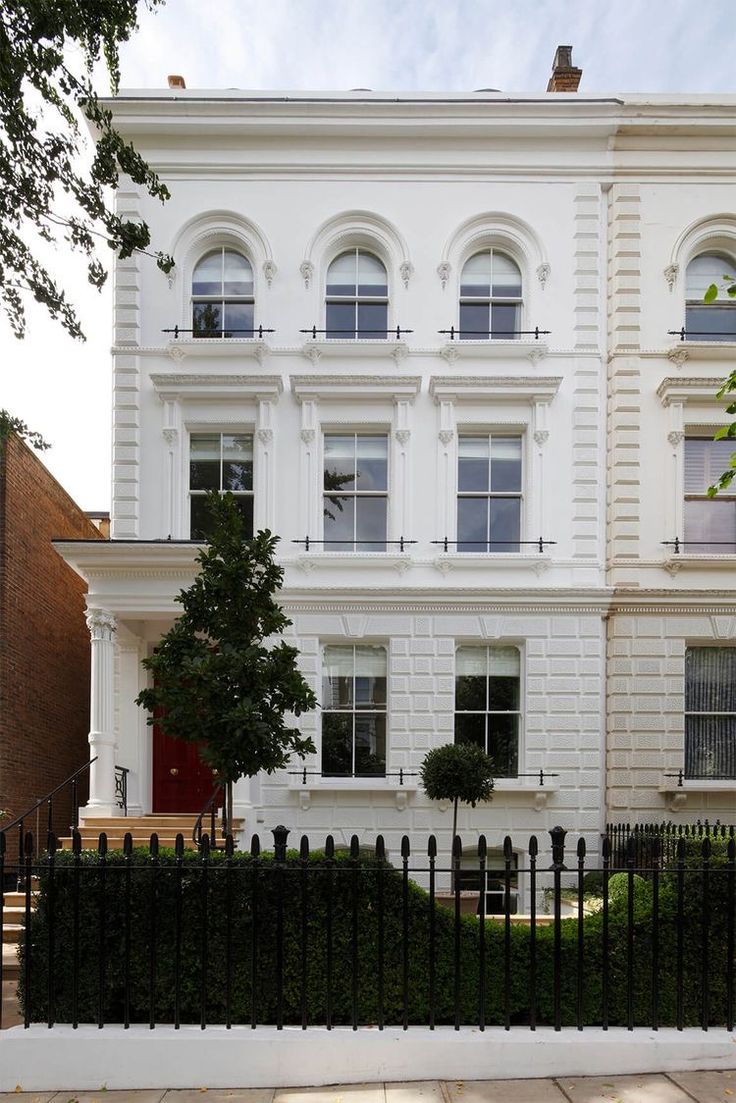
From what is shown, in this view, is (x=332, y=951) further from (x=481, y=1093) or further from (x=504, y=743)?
(x=504, y=743)

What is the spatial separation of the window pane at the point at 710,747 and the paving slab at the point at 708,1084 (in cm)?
788

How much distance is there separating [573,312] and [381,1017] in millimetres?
11206

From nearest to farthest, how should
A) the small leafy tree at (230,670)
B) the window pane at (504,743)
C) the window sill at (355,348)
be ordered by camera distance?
the small leafy tree at (230,670) < the window pane at (504,743) < the window sill at (355,348)

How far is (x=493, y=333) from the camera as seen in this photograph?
13.1m

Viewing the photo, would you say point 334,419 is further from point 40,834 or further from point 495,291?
point 40,834

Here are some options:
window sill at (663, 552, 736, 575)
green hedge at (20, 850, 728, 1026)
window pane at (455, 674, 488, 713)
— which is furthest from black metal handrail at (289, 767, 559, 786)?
green hedge at (20, 850, 728, 1026)

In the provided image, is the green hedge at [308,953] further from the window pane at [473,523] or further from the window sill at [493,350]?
the window sill at [493,350]

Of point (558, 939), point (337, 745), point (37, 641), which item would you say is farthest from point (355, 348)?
point (558, 939)

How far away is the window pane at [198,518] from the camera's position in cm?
1291

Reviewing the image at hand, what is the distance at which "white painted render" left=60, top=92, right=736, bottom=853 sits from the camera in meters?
12.6

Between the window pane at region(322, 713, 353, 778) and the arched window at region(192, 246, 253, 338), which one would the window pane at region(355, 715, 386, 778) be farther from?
the arched window at region(192, 246, 253, 338)

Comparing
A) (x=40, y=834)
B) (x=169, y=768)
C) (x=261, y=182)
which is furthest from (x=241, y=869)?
(x=261, y=182)

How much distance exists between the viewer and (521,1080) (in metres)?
5.32

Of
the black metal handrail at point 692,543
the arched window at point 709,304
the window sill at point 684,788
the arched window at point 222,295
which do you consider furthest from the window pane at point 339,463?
the window sill at point 684,788
